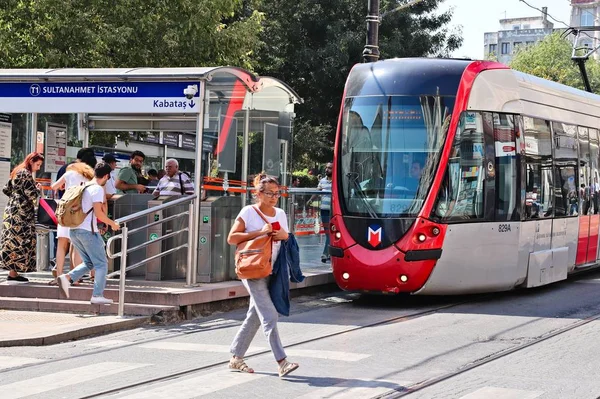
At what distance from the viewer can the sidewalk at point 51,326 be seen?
35.8ft

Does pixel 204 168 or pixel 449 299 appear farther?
pixel 449 299

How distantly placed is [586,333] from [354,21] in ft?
89.8

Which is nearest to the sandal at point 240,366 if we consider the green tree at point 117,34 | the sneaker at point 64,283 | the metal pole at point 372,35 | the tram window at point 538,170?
the sneaker at point 64,283

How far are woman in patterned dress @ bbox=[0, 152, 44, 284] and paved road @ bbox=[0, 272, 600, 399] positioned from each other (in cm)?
266

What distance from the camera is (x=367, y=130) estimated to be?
1445cm

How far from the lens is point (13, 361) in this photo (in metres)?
9.88

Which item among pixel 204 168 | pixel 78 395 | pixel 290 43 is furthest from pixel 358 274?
pixel 290 43

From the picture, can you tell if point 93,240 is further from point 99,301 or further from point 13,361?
point 13,361

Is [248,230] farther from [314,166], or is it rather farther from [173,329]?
[314,166]

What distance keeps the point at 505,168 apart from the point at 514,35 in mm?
126343

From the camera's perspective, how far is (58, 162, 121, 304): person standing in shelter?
12.5m

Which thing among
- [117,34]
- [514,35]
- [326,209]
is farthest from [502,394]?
[514,35]

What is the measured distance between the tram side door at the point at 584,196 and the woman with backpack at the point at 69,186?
8.16m

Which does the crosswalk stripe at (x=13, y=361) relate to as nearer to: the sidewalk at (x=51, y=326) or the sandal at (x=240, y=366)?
the sidewalk at (x=51, y=326)
